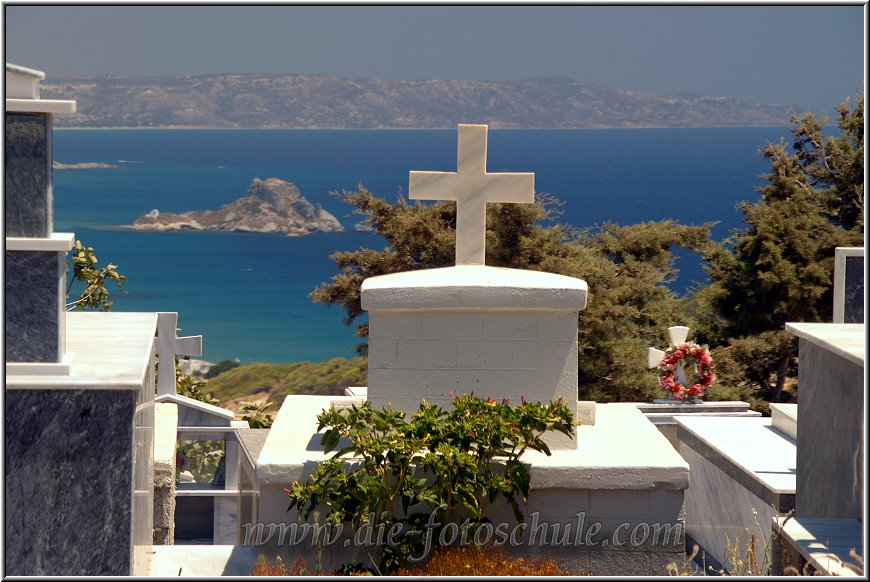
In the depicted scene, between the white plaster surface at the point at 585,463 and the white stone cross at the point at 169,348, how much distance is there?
A: 181 inches

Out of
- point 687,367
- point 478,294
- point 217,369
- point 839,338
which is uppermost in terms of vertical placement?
point 478,294

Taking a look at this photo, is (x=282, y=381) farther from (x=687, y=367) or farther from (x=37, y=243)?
(x=37, y=243)

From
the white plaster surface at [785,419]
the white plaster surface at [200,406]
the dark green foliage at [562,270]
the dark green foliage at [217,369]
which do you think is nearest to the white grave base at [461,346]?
the white plaster surface at [785,419]

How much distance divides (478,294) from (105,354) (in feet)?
7.51

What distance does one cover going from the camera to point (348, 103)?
143 metres

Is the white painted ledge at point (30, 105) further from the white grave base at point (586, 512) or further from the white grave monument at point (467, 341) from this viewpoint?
the white grave base at point (586, 512)

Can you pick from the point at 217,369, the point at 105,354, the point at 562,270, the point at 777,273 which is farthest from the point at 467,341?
the point at 217,369

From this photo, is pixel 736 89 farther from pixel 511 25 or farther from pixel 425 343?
pixel 425 343

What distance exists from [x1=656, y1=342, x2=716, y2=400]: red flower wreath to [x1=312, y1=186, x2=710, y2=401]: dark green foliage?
28.1 feet

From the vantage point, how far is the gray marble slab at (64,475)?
5.73m

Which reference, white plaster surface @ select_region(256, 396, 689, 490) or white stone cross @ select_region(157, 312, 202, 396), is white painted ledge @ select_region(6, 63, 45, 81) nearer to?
white plaster surface @ select_region(256, 396, 689, 490)

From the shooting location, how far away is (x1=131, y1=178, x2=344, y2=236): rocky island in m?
95.5

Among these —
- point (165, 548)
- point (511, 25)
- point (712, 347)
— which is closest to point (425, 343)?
point (165, 548)

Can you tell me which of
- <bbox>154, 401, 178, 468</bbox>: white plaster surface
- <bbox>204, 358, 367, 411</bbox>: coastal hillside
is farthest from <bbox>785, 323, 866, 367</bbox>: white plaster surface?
<bbox>204, 358, 367, 411</bbox>: coastal hillside
